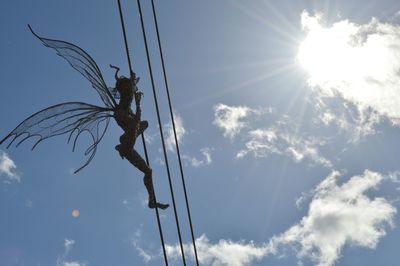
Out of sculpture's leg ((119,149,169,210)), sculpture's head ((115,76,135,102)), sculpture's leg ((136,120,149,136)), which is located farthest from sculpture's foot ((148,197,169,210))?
sculpture's head ((115,76,135,102))

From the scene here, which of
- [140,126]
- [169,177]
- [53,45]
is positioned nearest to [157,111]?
[140,126]

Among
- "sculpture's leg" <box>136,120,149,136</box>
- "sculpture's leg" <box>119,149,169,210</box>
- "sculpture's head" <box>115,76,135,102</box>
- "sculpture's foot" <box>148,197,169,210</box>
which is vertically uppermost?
"sculpture's head" <box>115,76,135,102</box>

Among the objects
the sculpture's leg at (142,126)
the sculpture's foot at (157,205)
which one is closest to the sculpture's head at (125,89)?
the sculpture's leg at (142,126)

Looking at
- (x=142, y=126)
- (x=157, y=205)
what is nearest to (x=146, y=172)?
(x=157, y=205)

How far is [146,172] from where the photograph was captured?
11086mm

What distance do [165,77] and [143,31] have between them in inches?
45.1

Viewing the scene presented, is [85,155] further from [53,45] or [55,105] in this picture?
[53,45]

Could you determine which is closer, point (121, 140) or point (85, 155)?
point (121, 140)

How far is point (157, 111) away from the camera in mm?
11172

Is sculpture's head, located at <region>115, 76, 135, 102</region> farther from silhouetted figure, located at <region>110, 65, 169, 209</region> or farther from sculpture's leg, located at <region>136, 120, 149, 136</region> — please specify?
sculpture's leg, located at <region>136, 120, 149, 136</region>

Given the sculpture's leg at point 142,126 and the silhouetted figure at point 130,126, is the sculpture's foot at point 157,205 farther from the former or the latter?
the sculpture's leg at point 142,126

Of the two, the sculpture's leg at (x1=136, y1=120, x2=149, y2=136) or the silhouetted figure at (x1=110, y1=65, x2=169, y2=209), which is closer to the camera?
the silhouetted figure at (x1=110, y1=65, x2=169, y2=209)

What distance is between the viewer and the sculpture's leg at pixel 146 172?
10902mm

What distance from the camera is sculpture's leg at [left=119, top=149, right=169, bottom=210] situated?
10902 mm
